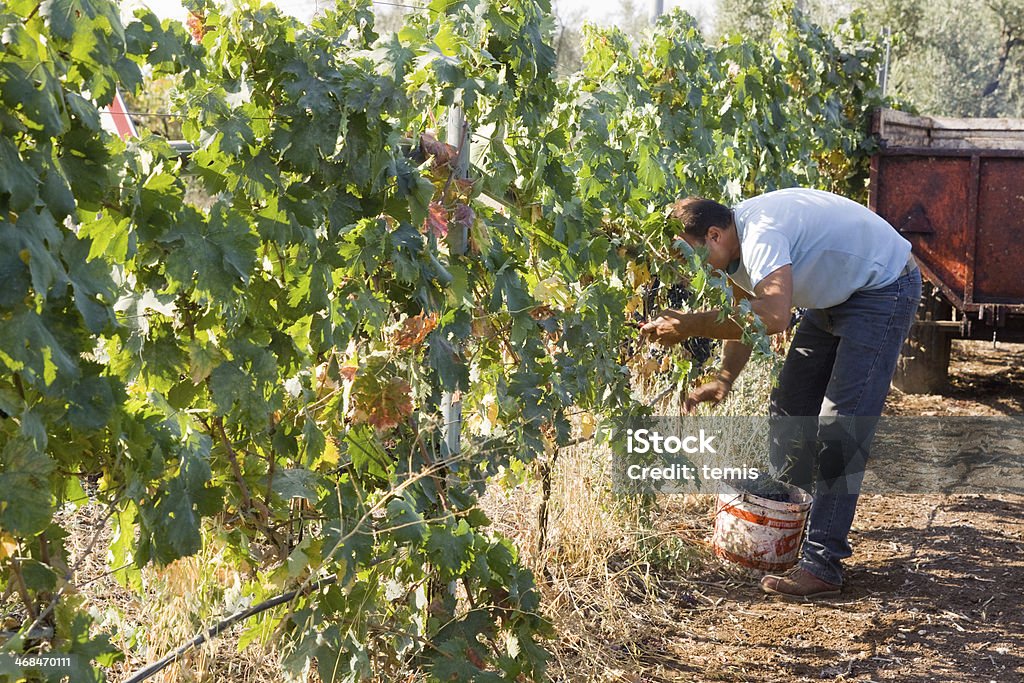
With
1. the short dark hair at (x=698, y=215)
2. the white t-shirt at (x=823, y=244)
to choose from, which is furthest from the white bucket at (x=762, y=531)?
the short dark hair at (x=698, y=215)

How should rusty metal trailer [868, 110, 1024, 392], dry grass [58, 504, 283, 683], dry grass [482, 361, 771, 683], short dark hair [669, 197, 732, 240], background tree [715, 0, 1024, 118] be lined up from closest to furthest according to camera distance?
dry grass [58, 504, 283, 683], dry grass [482, 361, 771, 683], short dark hair [669, 197, 732, 240], rusty metal trailer [868, 110, 1024, 392], background tree [715, 0, 1024, 118]

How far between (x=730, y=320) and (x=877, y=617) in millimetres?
1267

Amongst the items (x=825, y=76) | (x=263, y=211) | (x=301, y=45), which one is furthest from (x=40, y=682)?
(x=825, y=76)

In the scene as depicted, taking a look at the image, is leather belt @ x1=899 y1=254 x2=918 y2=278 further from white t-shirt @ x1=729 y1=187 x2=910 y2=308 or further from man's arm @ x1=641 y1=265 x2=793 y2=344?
man's arm @ x1=641 y1=265 x2=793 y2=344

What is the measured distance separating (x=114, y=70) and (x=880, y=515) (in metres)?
4.35

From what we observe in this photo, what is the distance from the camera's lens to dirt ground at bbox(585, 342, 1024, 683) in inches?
141

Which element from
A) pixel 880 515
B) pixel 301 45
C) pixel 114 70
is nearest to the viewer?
pixel 114 70

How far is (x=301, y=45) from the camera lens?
2.12 m

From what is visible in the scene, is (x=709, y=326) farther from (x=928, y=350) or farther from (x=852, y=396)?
(x=928, y=350)

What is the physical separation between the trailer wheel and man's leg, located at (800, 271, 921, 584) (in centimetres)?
335

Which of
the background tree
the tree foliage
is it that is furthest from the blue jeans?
the background tree

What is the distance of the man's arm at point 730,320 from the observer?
367 centimetres

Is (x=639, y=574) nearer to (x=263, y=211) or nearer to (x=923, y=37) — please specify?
(x=263, y=211)

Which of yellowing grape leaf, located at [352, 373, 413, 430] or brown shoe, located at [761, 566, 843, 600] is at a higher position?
yellowing grape leaf, located at [352, 373, 413, 430]
